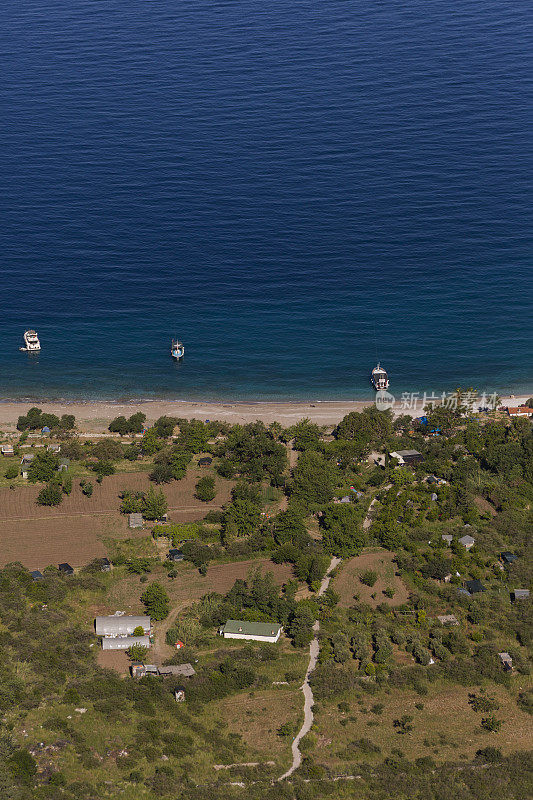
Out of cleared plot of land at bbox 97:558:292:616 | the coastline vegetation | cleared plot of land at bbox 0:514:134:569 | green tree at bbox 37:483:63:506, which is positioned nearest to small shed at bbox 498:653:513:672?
the coastline vegetation

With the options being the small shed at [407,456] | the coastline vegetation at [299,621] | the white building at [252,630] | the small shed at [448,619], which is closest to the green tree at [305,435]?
the coastline vegetation at [299,621]

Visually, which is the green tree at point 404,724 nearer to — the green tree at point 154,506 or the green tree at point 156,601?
the green tree at point 156,601

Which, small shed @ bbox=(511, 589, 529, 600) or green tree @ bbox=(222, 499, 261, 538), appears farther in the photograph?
green tree @ bbox=(222, 499, 261, 538)

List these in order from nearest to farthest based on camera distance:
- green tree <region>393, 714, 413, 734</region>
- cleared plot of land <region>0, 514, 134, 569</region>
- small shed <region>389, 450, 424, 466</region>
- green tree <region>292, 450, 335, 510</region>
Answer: green tree <region>393, 714, 413, 734</region> < cleared plot of land <region>0, 514, 134, 569</region> < green tree <region>292, 450, 335, 510</region> < small shed <region>389, 450, 424, 466</region>

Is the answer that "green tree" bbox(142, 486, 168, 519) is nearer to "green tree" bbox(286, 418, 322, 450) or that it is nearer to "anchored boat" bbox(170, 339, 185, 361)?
"green tree" bbox(286, 418, 322, 450)

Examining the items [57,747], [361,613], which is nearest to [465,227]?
[361,613]

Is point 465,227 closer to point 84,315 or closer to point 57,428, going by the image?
point 84,315

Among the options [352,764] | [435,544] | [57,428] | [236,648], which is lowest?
[352,764]
